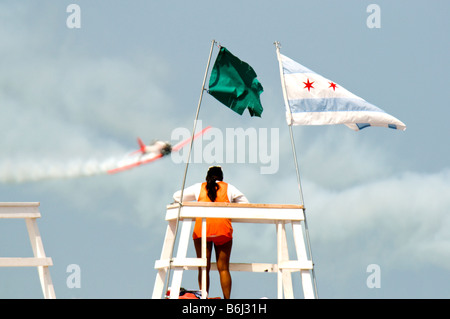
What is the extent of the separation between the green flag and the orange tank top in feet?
9.35

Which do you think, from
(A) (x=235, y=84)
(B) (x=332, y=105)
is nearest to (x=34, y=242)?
(A) (x=235, y=84)

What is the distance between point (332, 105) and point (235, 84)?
289cm

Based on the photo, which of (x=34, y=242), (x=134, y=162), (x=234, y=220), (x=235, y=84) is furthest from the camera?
(x=134, y=162)

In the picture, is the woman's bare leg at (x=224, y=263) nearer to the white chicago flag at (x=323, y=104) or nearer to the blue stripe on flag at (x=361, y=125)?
the white chicago flag at (x=323, y=104)

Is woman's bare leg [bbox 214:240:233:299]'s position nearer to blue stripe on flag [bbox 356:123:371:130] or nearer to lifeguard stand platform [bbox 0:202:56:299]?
lifeguard stand platform [bbox 0:202:56:299]

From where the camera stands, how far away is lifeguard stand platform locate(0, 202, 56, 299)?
64.5ft

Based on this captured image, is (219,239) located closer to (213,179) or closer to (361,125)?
(213,179)

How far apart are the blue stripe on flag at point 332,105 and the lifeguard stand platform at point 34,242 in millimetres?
8490

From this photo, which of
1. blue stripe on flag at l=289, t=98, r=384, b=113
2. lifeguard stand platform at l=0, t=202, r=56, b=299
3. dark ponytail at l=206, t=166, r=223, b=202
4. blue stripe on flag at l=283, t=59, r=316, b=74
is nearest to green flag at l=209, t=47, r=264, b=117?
blue stripe on flag at l=283, t=59, r=316, b=74

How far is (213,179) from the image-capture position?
23.0m
